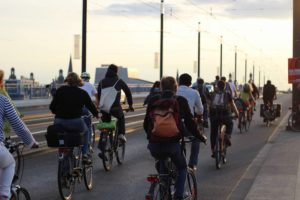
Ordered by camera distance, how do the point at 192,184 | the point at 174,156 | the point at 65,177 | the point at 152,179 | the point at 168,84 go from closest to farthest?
the point at 152,179 → the point at 174,156 → the point at 168,84 → the point at 192,184 → the point at 65,177

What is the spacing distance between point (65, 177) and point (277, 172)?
13.3 feet

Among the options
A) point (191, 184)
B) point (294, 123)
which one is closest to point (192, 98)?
point (191, 184)

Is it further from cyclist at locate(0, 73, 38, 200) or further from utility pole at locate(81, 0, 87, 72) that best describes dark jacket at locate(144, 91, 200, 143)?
utility pole at locate(81, 0, 87, 72)

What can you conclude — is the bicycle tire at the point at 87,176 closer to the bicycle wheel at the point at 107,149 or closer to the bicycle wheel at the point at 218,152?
the bicycle wheel at the point at 107,149

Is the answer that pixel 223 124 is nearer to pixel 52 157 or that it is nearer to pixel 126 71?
pixel 52 157

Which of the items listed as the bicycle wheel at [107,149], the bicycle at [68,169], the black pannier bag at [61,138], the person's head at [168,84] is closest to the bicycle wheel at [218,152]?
the bicycle wheel at [107,149]

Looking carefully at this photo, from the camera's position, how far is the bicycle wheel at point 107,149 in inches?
446

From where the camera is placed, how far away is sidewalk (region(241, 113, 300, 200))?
8664 mm

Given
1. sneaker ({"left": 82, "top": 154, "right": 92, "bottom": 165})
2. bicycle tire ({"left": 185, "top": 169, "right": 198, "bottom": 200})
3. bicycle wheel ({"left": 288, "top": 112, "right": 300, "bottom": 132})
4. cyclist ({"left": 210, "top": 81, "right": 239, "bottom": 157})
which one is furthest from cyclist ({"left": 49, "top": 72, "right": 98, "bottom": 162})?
bicycle wheel ({"left": 288, "top": 112, "right": 300, "bottom": 132})

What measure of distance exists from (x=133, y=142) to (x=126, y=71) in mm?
35133

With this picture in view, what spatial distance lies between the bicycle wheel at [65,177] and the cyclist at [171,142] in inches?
72.0

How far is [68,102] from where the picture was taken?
8641mm

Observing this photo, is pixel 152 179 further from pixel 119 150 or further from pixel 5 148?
pixel 119 150

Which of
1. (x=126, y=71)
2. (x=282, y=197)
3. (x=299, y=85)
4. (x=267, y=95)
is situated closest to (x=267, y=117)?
(x=267, y=95)
